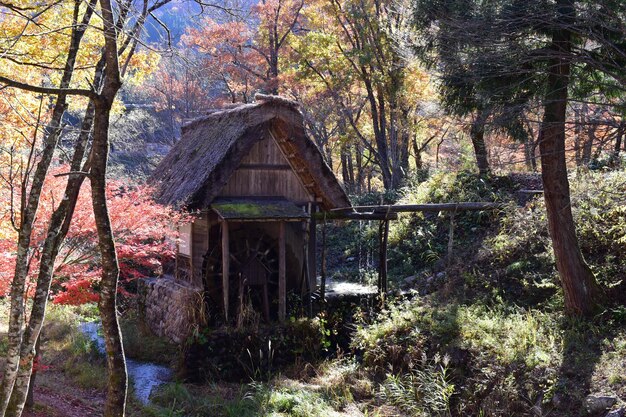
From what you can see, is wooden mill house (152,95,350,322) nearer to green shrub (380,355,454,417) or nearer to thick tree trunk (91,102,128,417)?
green shrub (380,355,454,417)

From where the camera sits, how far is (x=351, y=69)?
67.5 ft

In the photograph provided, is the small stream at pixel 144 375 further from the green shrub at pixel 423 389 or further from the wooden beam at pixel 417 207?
the wooden beam at pixel 417 207

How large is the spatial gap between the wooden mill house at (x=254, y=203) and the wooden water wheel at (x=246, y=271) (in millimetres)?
22

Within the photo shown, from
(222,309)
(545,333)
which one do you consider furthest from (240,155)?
(545,333)

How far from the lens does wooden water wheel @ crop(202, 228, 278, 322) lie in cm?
1229

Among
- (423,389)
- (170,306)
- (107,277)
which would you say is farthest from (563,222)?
(170,306)

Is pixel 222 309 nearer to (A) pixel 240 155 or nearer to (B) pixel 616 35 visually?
(A) pixel 240 155

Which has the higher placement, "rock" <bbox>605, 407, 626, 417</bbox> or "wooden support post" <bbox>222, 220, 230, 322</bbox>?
"wooden support post" <bbox>222, 220, 230, 322</bbox>

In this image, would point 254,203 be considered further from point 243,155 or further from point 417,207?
point 417,207

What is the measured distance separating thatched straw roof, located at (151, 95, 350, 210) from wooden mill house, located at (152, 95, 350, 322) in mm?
21

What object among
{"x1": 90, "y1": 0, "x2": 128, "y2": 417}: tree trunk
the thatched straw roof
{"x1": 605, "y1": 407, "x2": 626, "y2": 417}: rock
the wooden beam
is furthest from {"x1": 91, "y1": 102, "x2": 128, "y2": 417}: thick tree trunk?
the wooden beam

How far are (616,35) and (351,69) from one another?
42.1 ft

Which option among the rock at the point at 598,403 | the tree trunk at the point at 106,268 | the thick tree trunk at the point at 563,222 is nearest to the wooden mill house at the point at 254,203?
the thick tree trunk at the point at 563,222

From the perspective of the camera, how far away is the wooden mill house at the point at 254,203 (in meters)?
11.7
